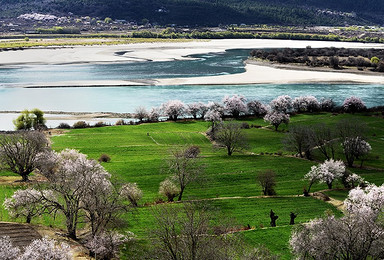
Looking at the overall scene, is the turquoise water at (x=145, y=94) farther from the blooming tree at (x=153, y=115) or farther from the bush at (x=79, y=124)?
the bush at (x=79, y=124)

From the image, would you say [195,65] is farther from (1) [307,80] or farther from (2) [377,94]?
(2) [377,94]

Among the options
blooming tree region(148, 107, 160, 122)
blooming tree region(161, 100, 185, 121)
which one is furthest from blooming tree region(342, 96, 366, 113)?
blooming tree region(148, 107, 160, 122)

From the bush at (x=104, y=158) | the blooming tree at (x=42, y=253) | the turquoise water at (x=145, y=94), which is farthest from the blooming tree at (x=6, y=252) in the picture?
the turquoise water at (x=145, y=94)

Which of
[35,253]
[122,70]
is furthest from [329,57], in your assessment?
[35,253]

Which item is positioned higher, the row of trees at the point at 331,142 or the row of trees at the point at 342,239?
the row of trees at the point at 342,239

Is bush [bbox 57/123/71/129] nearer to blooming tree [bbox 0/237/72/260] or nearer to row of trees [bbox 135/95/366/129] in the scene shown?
row of trees [bbox 135/95/366/129]

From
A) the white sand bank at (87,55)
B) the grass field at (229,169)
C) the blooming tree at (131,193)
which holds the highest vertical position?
the white sand bank at (87,55)
